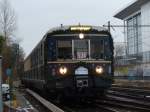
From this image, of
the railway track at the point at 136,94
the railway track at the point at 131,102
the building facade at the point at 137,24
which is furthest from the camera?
the building facade at the point at 137,24

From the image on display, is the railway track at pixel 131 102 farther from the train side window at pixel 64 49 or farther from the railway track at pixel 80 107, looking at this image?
the train side window at pixel 64 49

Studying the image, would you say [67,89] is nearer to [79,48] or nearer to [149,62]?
[79,48]

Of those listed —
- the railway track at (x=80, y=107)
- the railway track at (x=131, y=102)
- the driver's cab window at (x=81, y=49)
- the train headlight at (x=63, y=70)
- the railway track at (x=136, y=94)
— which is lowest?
the railway track at (x=80, y=107)

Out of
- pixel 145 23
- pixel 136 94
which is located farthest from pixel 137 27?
pixel 136 94

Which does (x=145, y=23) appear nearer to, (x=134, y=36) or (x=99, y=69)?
(x=134, y=36)

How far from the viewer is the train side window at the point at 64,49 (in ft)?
65.6

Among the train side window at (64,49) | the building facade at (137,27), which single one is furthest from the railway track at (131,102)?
the building facade at (137,27)

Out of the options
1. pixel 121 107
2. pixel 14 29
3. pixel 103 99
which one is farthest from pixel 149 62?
pixel 121 107

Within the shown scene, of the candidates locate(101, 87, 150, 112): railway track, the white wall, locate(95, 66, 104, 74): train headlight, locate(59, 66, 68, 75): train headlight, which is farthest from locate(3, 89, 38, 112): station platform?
the white wall

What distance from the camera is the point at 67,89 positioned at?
20000 mm

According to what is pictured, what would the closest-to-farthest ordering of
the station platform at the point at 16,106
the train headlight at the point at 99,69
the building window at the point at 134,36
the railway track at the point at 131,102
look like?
the station platform at the point at 16,106 < the railway track at the point at 131,102 < the train headlight at the point at 99,69 < the building window at the point at 134,36

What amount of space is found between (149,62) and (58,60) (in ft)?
154

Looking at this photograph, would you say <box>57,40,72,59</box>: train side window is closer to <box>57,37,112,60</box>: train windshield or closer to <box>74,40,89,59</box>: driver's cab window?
<box>57,37,112,60</box>: train windshield

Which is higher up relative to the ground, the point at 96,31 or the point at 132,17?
the point at 132,17
